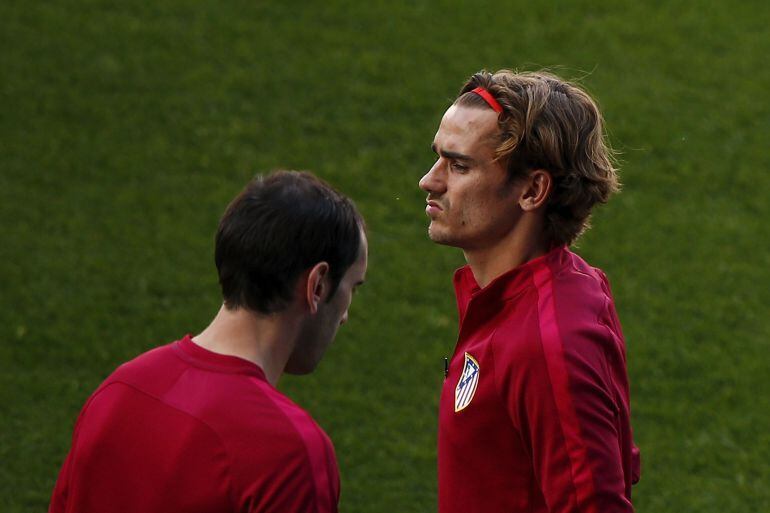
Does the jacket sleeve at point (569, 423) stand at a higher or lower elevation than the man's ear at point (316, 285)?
lower

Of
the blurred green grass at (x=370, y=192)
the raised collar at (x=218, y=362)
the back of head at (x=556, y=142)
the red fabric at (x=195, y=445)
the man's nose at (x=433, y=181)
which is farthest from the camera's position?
the blurred green grass at (x=370, y=192)

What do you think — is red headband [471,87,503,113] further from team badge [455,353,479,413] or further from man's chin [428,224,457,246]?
team badge [455,353,479,413]

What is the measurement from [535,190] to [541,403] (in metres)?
0.67

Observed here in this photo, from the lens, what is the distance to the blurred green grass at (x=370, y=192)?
7.02 metres

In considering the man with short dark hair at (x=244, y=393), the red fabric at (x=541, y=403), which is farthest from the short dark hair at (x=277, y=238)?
the red fabric at (x=541, y=403)

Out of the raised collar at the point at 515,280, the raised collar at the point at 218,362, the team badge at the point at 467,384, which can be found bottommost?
the team badge at the point at 467,384

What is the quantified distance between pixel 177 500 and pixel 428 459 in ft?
13.8

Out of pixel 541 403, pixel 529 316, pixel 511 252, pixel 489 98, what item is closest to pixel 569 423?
pixel 541 403

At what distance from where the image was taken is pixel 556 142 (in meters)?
3.40

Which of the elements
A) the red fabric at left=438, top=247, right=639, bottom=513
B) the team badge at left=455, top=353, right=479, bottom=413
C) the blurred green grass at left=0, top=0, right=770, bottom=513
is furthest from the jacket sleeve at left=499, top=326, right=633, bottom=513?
the blurred green grass at left=0, top=0, right=770, bottom=513

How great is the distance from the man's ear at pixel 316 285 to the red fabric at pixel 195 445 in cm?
22

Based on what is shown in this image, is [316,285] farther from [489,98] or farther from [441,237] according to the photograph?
[489,98]

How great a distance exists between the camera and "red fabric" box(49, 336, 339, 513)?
2588 mm

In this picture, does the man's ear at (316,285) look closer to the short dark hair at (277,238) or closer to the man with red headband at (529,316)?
the short dark hair at (277,238)
